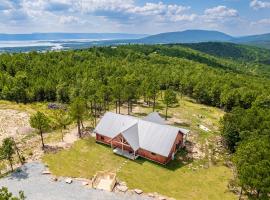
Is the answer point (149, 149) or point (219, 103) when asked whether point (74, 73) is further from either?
point (149, 149)

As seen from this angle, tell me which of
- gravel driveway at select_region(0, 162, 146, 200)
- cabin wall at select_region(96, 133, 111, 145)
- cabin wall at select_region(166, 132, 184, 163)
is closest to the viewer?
gravel driveway at select_region(0, 162, 146, 200)

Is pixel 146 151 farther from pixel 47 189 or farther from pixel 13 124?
pixel 13 124

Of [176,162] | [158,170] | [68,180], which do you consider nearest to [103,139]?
[158,170]

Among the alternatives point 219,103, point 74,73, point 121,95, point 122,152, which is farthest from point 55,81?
point 219,103

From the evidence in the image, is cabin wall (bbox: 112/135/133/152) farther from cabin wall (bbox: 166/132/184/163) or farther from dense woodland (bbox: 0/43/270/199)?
dense woodland (bbox: 0/43/270/199)

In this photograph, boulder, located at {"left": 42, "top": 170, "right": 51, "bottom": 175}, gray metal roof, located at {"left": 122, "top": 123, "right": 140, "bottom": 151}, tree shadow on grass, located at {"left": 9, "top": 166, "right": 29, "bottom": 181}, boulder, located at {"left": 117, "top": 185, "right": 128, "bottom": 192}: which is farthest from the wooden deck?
tree shadow on grass, located at {"left": 9, "top": 166, "right": 29, "bottom": 181}

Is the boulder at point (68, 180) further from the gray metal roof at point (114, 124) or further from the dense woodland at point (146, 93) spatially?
the dense woodland at point (146, 93)

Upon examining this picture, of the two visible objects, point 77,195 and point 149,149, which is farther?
point 149,149
